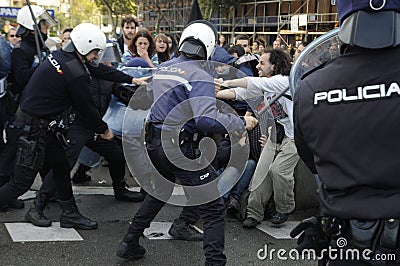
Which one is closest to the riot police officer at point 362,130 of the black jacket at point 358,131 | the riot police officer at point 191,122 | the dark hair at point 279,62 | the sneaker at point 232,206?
the black jacket at point 358,131

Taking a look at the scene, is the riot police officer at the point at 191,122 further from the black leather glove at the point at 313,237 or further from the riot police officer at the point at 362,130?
the riot police officer at the point at 362,130

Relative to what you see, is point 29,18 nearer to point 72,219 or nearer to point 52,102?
point 52,102

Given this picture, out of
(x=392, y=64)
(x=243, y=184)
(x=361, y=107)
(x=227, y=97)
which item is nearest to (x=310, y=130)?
(x=361, y=107)

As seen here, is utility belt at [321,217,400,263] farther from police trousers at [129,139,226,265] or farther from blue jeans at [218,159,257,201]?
blue jeans at [218,159,257,201]

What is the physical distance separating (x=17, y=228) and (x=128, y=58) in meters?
2.88

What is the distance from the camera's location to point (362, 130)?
208cm

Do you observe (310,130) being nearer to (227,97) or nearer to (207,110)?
(207,110)

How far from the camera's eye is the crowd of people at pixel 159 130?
3.79 meters

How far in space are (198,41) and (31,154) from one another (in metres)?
1.83

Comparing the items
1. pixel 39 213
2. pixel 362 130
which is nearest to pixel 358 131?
pixel 362 130

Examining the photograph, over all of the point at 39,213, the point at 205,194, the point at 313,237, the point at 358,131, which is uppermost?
the point at 358,131

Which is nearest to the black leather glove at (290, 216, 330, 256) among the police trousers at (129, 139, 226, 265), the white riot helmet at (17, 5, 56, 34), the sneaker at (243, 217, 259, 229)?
the police trousers at (129, 139, 226, 265)

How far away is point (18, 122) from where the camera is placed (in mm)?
4703

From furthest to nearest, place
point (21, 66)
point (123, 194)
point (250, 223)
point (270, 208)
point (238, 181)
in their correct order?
point (123, 194)
point (21, 66)
point (238, 181)
point (270, 208)
point (250, 223)
